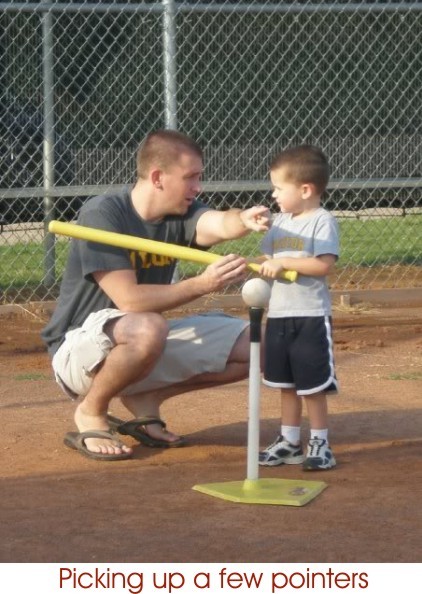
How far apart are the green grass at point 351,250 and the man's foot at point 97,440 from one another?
4443mm

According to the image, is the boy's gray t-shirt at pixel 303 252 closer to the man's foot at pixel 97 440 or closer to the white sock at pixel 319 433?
the white sock at pixel 319 433

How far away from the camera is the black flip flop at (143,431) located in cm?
548

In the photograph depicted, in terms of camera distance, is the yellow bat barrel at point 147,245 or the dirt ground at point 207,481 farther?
the yellow bat barrel at point 147,245

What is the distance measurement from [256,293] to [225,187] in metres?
5.16

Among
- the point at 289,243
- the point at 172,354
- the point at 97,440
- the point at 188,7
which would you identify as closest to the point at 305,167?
the point at 289,243

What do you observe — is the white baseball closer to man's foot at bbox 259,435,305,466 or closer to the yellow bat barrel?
the yellow bat barrel

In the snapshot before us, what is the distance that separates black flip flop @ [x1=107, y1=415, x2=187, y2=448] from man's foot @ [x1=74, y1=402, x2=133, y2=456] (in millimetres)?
130

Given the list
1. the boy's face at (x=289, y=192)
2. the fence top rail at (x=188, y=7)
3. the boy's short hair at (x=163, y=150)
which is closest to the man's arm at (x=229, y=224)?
the boy's face at (x=289, y=192)

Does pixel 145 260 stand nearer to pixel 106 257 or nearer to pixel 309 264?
pixel 106 257

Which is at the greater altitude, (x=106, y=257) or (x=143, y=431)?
(x=106, y=257)

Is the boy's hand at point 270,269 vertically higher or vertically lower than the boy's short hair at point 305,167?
lower

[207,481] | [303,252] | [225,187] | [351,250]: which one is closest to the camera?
[207,481]

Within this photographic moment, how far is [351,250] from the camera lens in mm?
11797

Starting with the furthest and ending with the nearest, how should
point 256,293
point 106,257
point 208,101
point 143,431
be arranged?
point 208,101, point 143,431, point 106,257, point 256,293
